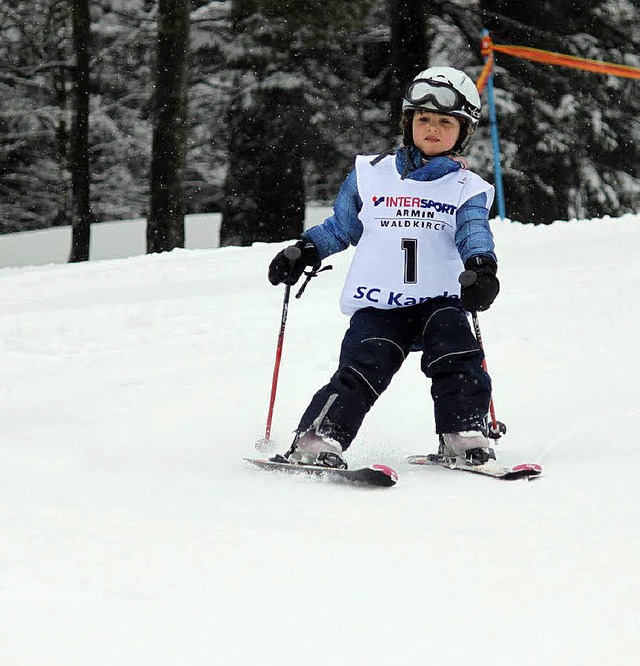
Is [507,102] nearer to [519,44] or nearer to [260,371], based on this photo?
[519,44]

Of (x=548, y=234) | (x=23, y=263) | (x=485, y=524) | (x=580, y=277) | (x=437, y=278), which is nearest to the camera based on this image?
(x=485, y=524)

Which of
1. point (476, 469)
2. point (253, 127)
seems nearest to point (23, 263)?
point (253, 127)

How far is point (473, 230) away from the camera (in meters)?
4.69

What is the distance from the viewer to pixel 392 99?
16891mm

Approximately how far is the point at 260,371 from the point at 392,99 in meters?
10.8

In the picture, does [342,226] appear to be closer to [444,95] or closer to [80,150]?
[444,95]

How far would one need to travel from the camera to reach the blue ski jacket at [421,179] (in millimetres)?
4684

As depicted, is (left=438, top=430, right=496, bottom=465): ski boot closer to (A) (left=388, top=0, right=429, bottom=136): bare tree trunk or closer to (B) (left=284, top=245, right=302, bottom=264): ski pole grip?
(B) (left=284, top=245, right=302, bottom=264): ski pole grip

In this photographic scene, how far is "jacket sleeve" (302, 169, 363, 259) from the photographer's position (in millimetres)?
5016

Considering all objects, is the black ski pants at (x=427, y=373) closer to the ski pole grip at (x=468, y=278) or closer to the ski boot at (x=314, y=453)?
the ski boot at (x=314, y=453)

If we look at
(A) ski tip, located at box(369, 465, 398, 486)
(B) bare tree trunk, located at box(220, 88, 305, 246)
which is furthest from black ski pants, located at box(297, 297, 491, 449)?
(B) bare tree trunk, located at box(220, 88, 305, 246)

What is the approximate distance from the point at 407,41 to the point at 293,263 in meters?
12.5

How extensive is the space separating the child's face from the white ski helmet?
1.5 inches

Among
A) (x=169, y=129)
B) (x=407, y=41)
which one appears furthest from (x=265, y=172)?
(x=407, y=41)
